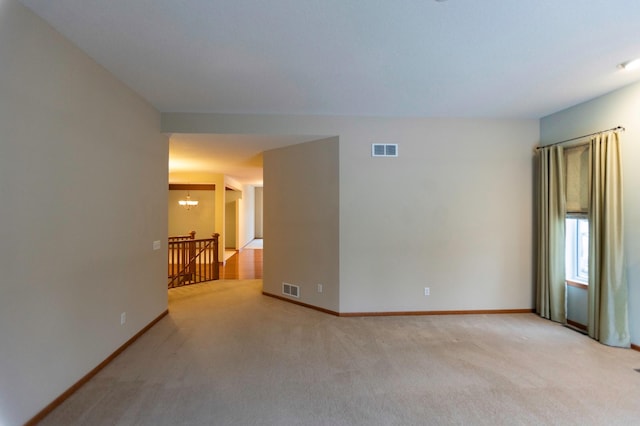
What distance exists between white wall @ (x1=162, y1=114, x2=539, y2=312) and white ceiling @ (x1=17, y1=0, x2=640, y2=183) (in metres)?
0.61

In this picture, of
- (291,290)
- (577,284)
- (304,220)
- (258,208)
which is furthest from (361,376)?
(258,208)

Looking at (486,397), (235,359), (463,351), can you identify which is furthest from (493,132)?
(235,359)

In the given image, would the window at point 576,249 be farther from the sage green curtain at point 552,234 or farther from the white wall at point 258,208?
the white wall at point 258,208

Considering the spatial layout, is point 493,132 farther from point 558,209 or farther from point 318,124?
point 318,124

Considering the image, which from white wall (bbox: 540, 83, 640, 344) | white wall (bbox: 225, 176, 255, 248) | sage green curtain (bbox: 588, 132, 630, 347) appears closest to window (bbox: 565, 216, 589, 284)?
sage green curtain (bbox: 588, 132, 630, 347)

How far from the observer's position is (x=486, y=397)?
7.30 ft

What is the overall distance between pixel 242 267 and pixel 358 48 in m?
6.44

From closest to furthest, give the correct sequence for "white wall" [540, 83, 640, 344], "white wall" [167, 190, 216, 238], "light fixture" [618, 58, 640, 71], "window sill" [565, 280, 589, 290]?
"light fixture" [618, 58, 640, 71] → "white wall" [540, 83, 640, 344] → "window sill" [565, 280, 589, 290] → "white wall" [167, 190, 216, 238]

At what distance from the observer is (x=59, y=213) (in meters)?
2.20

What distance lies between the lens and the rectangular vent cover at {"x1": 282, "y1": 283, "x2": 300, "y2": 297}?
14.9 ft

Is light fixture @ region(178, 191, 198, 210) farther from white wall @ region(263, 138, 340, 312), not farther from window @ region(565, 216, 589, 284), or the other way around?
window @ region(565, 216, 589, 284)

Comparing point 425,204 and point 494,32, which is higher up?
point 494,32

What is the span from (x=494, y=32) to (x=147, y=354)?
4251 mm

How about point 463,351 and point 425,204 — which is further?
point 425,204
